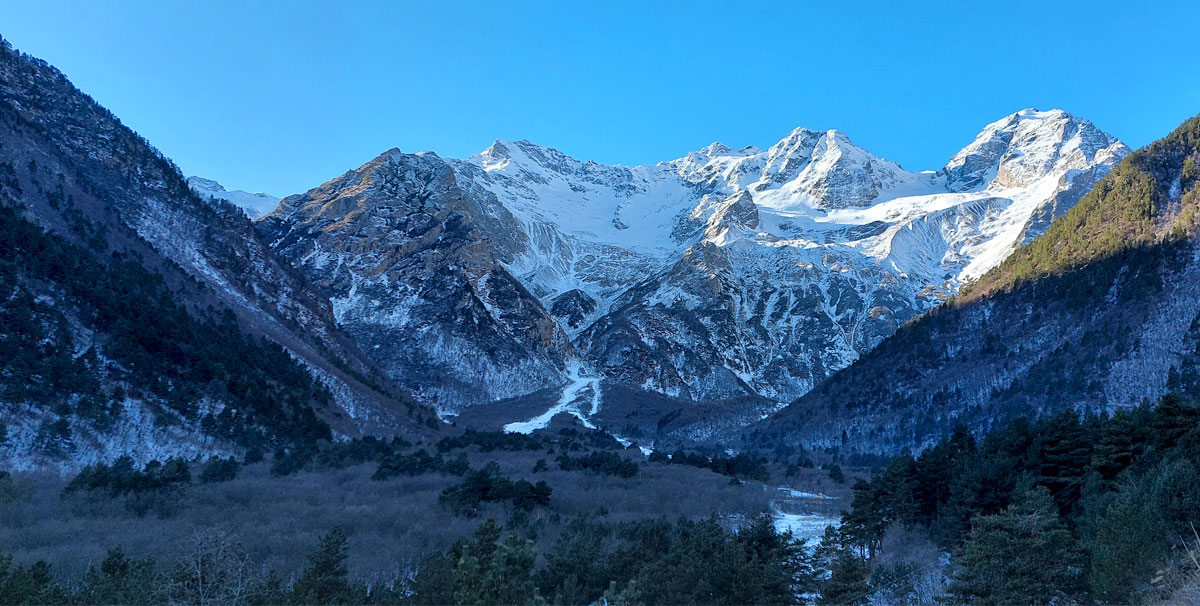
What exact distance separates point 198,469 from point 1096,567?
150 ft

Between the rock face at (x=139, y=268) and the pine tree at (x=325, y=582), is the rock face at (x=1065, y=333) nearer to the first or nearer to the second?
the pine tree at (x=325, y=582)

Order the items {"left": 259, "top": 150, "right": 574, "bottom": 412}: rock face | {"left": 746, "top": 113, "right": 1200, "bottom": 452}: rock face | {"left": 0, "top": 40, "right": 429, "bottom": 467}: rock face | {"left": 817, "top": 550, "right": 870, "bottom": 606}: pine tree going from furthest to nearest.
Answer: {"left": 259, "top": 150, "right": 574, "bottom": 412}: rock face < {"left": 746, "top": 113, "right": 1200, "bottom": 452}: rock face < {"left": 0, "top": 40, "right": 429, "bottom": 467}: rock face < {"left": 817, "top": 550, "right": 870, "bottom": 606}: pine tree

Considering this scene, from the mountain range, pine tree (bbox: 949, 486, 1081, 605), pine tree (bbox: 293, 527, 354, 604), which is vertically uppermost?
the mountain range

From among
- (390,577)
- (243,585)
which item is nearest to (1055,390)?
(390,577)

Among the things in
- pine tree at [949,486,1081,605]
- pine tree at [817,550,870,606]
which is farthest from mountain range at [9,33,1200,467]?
pine tree at [949,486,1081,605]

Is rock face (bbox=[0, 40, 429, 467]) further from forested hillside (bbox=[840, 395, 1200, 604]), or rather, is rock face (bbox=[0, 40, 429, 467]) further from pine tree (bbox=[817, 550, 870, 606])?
forested hillside (bbox=[840, 395, 1200, 604])

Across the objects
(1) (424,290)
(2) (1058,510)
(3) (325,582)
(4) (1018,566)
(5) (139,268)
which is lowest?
(3) (325,582)

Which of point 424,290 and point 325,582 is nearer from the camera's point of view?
point 325,582

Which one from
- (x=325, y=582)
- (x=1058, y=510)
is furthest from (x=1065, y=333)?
(x=325, y=582)

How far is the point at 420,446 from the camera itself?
71.6m

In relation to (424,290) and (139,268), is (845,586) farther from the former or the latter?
(424,290)

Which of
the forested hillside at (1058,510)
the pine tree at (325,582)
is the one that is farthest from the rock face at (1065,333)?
the pine tree at (325,582)

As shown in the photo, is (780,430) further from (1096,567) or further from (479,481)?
(1096,567)

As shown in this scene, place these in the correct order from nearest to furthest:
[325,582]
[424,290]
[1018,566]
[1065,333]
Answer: [1018,566] < [325,582] < [1065,333] < [424,290]
